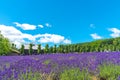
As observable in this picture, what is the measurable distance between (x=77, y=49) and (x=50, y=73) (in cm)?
7042

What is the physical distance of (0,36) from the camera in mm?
53531

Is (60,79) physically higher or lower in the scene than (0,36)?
lower

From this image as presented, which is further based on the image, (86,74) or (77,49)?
(77,49)

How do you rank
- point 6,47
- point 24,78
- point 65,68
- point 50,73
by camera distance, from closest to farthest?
1. point 24,78
2. point 50,73
3. point 65,68
4. point 6,47

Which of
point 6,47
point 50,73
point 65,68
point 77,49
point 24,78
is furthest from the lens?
point 77,49

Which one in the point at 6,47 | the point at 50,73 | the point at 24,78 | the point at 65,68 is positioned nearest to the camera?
the point at 24,78

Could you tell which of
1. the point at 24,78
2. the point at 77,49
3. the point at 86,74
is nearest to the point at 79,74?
the point at 86,74

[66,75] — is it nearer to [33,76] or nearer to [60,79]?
[60,79]

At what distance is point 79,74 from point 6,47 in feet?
151

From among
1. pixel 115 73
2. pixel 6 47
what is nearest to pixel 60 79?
pixel 115 73

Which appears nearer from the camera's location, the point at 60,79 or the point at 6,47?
the point at 60,79

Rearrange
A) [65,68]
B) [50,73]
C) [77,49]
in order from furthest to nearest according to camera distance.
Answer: [77,49]
[65,68]
[50,73]

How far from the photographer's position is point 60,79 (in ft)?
21.8

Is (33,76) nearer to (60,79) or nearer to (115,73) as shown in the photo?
(60,79)
